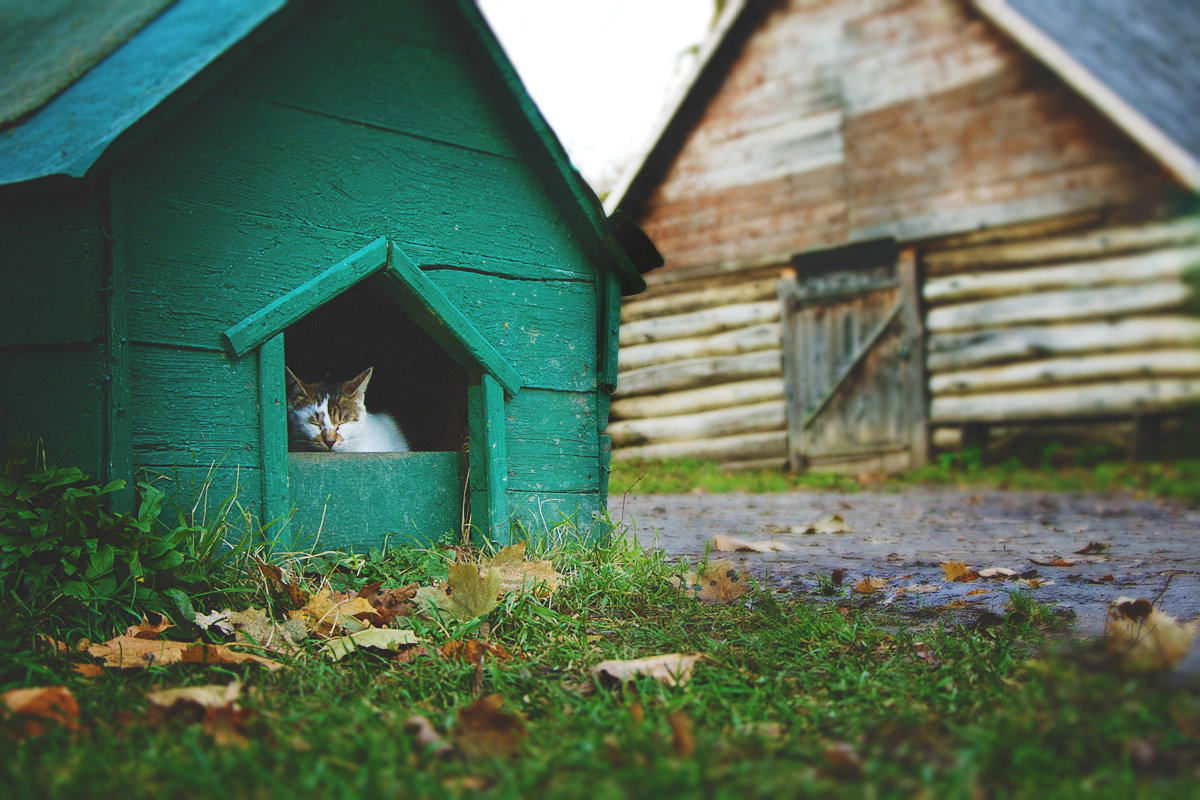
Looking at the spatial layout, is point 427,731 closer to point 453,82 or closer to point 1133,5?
point 453,82

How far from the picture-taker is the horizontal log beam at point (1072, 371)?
298 inches

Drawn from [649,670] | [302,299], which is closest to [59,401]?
[302,299]

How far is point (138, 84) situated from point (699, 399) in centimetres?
797

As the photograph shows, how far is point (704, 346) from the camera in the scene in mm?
10086

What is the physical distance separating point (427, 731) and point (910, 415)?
26.4 feet

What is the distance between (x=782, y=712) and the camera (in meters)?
1.79

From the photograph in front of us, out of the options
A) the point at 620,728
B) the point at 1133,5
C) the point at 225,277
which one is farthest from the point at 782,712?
the point at 1133,5

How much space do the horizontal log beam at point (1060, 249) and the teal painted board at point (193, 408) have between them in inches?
295

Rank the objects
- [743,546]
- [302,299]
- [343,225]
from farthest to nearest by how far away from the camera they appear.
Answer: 1. [743,546]
2. [343,225]
3. [302,299]

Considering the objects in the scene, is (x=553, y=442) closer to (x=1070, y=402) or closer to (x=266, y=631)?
(x=266, y=631)

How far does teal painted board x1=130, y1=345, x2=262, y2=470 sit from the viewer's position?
2488 millimetres

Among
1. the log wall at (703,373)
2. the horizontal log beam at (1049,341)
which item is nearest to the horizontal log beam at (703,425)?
the log wall at (703,373)

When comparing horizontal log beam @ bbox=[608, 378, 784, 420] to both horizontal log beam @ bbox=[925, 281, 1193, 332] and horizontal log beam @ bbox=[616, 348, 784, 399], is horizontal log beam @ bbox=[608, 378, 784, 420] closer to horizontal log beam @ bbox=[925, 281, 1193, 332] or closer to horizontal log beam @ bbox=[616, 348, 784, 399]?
horizontal log beam @ bbox=[616, 348, 784, 399]

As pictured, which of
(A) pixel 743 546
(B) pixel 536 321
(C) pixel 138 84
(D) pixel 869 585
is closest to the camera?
(C) pixel 138 84
